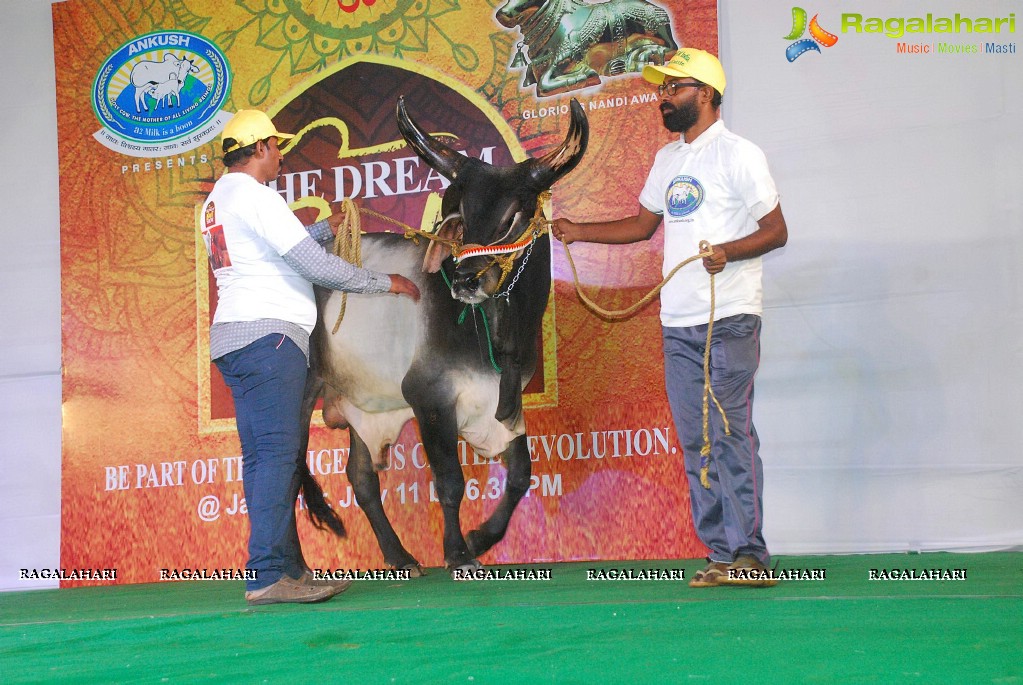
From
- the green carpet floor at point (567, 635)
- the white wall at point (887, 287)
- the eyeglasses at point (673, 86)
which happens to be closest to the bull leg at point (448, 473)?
the green carpet floor at point (567, 635)

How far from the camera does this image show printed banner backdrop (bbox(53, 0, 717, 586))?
5.06 meters

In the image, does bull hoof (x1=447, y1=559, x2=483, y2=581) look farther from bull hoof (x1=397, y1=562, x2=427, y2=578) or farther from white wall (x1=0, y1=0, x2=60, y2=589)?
Result: white wall (x1=0, y1=0, x2=60, y2=589)

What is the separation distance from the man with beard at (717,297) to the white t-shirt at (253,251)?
1300mm

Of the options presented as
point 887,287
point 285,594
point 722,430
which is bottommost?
point 285,594

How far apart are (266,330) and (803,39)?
2744 mm

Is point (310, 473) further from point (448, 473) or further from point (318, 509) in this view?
point (448, 473)

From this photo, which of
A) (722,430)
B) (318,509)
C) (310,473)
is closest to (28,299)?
(310,473)

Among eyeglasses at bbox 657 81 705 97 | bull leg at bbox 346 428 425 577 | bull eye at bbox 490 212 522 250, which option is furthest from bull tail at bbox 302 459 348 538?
eyeglasses at bbox 657 81 705 97

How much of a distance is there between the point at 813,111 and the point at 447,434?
212cm

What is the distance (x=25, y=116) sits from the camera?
19.7 ft

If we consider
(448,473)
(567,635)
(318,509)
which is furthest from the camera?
(318,509)

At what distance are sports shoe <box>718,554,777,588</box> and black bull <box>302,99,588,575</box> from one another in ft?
4.11

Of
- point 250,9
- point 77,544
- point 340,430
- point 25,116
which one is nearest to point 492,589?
point 340,430

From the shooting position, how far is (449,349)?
4816mm
